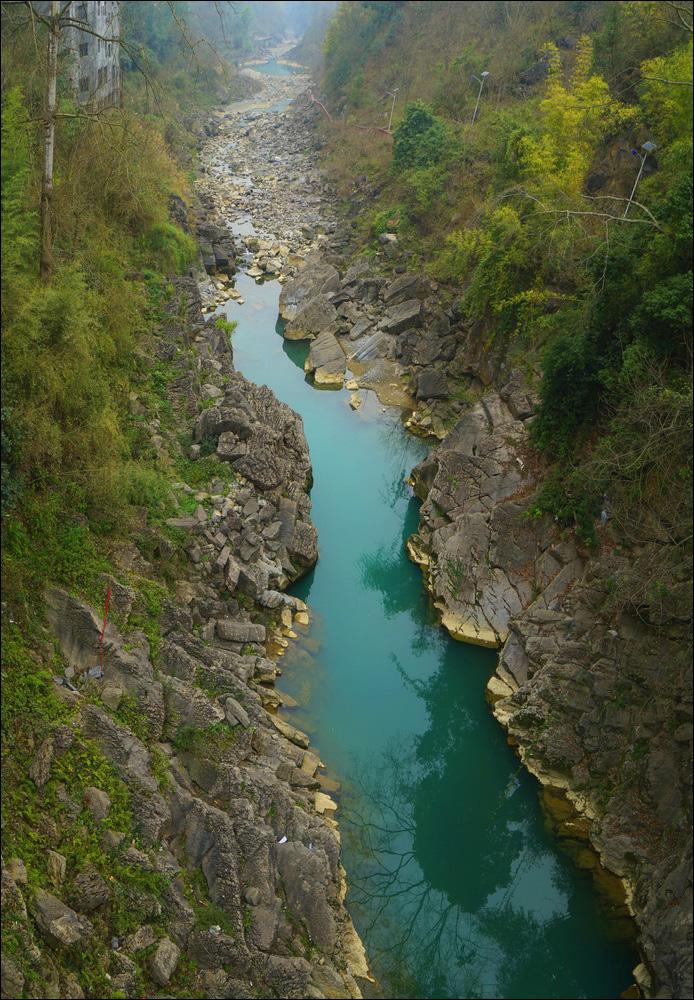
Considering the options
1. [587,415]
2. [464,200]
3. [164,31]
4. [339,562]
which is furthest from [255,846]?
[164,31]

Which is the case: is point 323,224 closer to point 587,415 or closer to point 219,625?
point 587,415

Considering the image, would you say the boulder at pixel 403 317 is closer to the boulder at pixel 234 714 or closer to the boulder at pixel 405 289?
the boulder at pixel 405 289

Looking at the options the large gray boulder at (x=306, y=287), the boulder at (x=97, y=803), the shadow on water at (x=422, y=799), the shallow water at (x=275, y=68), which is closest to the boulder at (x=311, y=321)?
the large gray boulder at (x=306, y=287)

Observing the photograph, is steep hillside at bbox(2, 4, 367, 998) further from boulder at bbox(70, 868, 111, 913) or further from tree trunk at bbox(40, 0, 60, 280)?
tree trunk at bbox(40, 0, 60, 280)

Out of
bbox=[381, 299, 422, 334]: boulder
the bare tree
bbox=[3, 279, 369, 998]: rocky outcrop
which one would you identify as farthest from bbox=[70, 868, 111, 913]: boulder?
bbox=[381, 299, 422, 334]: boulder

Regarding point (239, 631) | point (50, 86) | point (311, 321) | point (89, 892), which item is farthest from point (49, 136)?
point (311, 321)

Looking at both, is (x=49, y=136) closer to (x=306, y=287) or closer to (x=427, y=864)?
(x=427, y=864)
